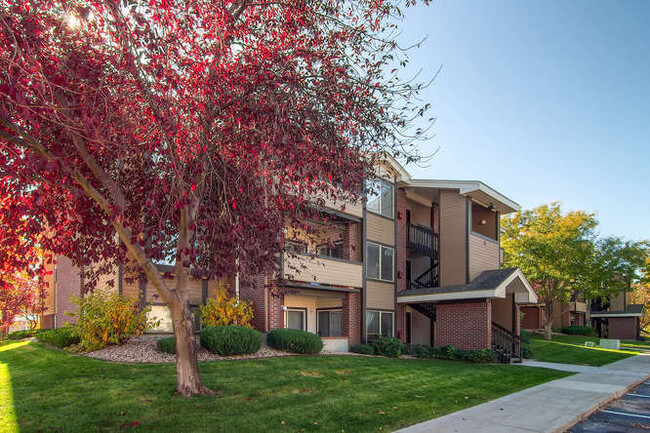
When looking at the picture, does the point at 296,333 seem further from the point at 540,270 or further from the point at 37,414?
the point at 540,270

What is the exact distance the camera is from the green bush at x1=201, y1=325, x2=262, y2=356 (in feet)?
48.0

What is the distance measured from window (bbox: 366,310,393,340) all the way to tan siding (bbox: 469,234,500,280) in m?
4.29

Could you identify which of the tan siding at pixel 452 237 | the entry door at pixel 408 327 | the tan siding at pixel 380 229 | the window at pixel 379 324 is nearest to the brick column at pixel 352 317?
the window at pixel 379 324

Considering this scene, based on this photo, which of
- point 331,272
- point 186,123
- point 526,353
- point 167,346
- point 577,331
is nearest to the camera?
point 186,123

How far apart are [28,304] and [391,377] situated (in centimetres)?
2580

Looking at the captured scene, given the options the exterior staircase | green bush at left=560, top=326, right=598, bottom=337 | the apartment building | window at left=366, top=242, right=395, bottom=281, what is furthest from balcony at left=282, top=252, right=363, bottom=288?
green bush at left=560, top=326, right=598, bottom=337

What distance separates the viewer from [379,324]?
22.5m

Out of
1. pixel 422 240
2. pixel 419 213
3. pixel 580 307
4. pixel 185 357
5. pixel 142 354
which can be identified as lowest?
pixel 580 307

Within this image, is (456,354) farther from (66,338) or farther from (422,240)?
(66,338)

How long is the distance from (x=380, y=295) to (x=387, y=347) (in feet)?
11.1

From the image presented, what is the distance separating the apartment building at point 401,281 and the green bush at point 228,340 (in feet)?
10.3

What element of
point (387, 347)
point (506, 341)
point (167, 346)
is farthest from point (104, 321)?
point (506, 341)

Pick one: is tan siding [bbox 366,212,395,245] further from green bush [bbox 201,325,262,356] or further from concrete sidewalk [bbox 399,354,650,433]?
concrete sidewalk [bbox 399,354,650,433]

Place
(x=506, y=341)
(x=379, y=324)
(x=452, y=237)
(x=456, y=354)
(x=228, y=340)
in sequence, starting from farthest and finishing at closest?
(x=452, y=237)
(x=379, y=324)
(x=506, y=341)
(x=456, y=354)
(x=228, y=340)
